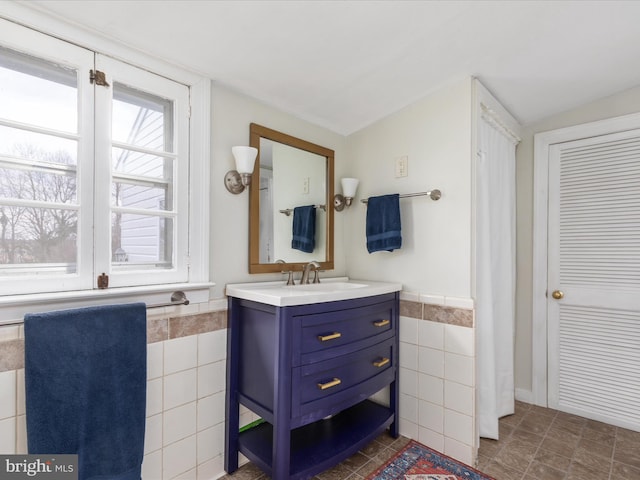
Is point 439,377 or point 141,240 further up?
point 141,240

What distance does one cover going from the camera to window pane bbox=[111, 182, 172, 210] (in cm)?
139

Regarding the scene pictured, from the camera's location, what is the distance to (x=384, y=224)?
209cm

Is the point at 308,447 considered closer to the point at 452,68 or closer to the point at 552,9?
the point at 452,68

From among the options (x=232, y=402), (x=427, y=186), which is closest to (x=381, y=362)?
(x=232, y=402)

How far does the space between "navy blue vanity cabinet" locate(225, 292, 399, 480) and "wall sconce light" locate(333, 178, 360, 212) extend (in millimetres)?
782

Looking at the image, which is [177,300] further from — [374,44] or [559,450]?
[559,450]

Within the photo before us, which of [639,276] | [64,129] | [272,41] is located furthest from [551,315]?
[64,129]

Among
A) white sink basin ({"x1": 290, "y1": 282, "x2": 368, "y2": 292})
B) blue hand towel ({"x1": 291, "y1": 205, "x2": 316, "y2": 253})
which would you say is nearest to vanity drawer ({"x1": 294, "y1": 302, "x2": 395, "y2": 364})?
white sink basin ({"x1": 290, "y1": 282, "x2": 368, "y2": 292})

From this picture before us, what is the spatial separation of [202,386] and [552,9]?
7.64ft

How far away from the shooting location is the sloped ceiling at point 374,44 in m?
1.27

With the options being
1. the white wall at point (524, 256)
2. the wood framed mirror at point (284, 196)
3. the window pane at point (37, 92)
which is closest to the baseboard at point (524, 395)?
the white wall at point (524, 256)

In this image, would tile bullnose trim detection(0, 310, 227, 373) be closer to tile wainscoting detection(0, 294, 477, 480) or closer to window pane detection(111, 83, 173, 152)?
tile wainscoting detection(0, 294, 477, 480)

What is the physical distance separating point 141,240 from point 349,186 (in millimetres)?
1370

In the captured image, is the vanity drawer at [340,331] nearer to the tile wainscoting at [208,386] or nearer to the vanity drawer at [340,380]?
the vanity drawer at [340,380]
